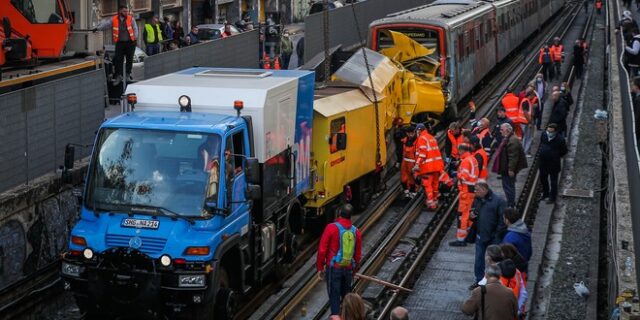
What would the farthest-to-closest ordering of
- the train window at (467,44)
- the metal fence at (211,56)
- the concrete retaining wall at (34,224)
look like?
the train window at (467,44), the metal fence at (211,56), the concrete retaining wall at (34,224)

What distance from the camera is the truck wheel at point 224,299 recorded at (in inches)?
496

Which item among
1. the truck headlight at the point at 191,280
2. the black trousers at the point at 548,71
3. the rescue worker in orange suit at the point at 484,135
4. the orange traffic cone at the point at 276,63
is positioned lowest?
the truck headlight at the point at 191,280

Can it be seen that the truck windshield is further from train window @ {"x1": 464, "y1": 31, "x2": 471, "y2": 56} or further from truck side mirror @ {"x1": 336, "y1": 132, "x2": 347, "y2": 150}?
train window @ {"x1": 464, "y1": 31, "x2": 471, "y2": 56}

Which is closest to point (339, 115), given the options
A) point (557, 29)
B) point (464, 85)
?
point (464, 85)

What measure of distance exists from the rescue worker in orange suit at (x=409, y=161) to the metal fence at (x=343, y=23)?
6.71 meters

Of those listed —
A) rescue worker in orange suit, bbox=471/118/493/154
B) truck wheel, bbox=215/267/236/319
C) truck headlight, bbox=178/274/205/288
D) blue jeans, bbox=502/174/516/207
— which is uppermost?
rescue worker in orange suit, bbox=471/118/493/154

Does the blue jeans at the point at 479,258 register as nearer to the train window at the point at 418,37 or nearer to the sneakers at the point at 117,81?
the sneakers at the point at 117,81

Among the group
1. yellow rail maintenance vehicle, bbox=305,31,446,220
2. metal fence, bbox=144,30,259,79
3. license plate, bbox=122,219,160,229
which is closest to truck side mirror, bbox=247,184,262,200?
license plate, bbox=122,219,160,229

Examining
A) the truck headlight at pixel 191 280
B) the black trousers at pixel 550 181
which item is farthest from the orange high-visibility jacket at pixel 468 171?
the truck headlight at pixel 191 280

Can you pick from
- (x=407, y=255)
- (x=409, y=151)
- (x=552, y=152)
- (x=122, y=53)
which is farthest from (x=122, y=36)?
(x=552, y=152)

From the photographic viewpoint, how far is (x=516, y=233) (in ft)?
42.3

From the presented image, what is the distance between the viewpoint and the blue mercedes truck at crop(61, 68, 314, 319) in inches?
476

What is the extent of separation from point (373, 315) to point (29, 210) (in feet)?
15.7

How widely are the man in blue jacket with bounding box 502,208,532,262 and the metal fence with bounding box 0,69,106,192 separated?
6.62 meters
